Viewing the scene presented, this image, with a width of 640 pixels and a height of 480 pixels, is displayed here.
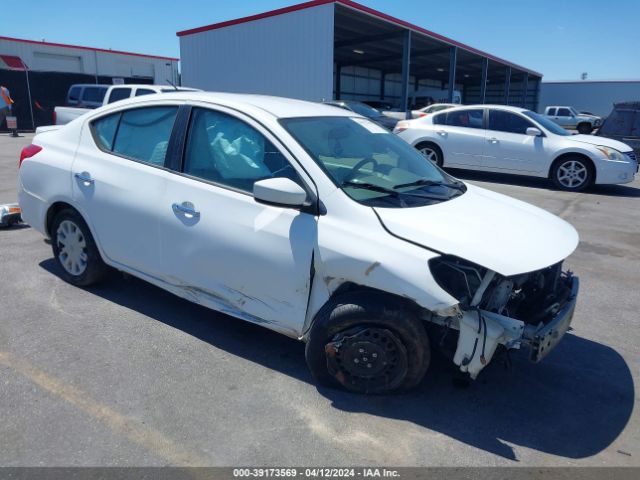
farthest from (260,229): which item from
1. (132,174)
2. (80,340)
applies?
(80,340)

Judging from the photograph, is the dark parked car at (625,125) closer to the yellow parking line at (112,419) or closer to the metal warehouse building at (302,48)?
the metal warehouse building at (302,48)

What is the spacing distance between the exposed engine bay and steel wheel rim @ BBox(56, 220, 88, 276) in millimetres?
2963

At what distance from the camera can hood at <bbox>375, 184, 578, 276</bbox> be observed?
2.59m

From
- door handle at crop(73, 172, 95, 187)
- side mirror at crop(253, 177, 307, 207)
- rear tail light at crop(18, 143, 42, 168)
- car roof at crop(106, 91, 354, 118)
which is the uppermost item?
car roof at crop(106, 91, 354, 118)

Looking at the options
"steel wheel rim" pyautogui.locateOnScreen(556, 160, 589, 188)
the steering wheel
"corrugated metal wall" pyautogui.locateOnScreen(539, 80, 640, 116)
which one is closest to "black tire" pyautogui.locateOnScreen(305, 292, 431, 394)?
the steering wheel

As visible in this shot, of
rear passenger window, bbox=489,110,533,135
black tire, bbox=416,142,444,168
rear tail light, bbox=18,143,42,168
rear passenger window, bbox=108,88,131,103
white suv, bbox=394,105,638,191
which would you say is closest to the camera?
rear tail light, bbox=18,143,42,168

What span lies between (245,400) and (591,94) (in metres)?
50.6

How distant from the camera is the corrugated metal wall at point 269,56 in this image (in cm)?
2083

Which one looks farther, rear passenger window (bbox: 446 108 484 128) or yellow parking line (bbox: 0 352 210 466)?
rear passenger window (bbox: 446 108 484 128)

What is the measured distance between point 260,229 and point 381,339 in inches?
37.2

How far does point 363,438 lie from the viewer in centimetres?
264

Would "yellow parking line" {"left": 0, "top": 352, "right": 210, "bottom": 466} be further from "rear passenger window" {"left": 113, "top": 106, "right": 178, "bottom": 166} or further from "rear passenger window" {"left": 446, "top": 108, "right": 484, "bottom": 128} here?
"rear passenger window" {"left": 446, "top": 108, "right": 484, "bottom": 128}

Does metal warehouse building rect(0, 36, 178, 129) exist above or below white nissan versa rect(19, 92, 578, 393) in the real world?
above

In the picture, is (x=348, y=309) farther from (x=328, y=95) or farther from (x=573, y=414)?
(x=328, y=95)
